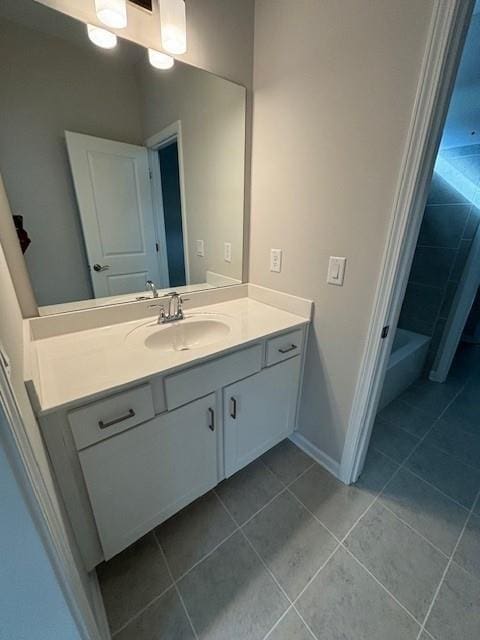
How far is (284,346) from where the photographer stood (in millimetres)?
1297

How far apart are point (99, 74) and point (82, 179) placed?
0.40m

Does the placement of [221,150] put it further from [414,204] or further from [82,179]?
[414,204]

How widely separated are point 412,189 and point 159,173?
1085 mm

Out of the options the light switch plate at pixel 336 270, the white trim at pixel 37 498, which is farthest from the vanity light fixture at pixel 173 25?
the white trim at pixel 37 498

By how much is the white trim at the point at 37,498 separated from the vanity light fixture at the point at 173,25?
4.41ft

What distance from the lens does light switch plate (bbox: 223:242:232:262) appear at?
1594 millimetres

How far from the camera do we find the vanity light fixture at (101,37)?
0.97 m

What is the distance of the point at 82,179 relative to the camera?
1117 mm

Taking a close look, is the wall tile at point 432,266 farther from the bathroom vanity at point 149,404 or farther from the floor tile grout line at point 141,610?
the floor tile grout line at point 141,610

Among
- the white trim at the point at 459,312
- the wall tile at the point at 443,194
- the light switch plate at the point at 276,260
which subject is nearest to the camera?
the light switch plate at the point at 276,260

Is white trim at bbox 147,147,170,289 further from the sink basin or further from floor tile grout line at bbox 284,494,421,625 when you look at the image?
floor tile grout line at bbox 284,494,421,625

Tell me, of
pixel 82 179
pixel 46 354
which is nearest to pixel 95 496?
pixel 46 354

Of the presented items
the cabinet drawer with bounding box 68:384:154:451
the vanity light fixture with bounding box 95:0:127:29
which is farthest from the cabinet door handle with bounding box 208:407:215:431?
the vanity light fixture with bounding box 95:0:127:29

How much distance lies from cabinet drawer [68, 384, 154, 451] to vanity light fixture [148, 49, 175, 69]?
4.27 feet
